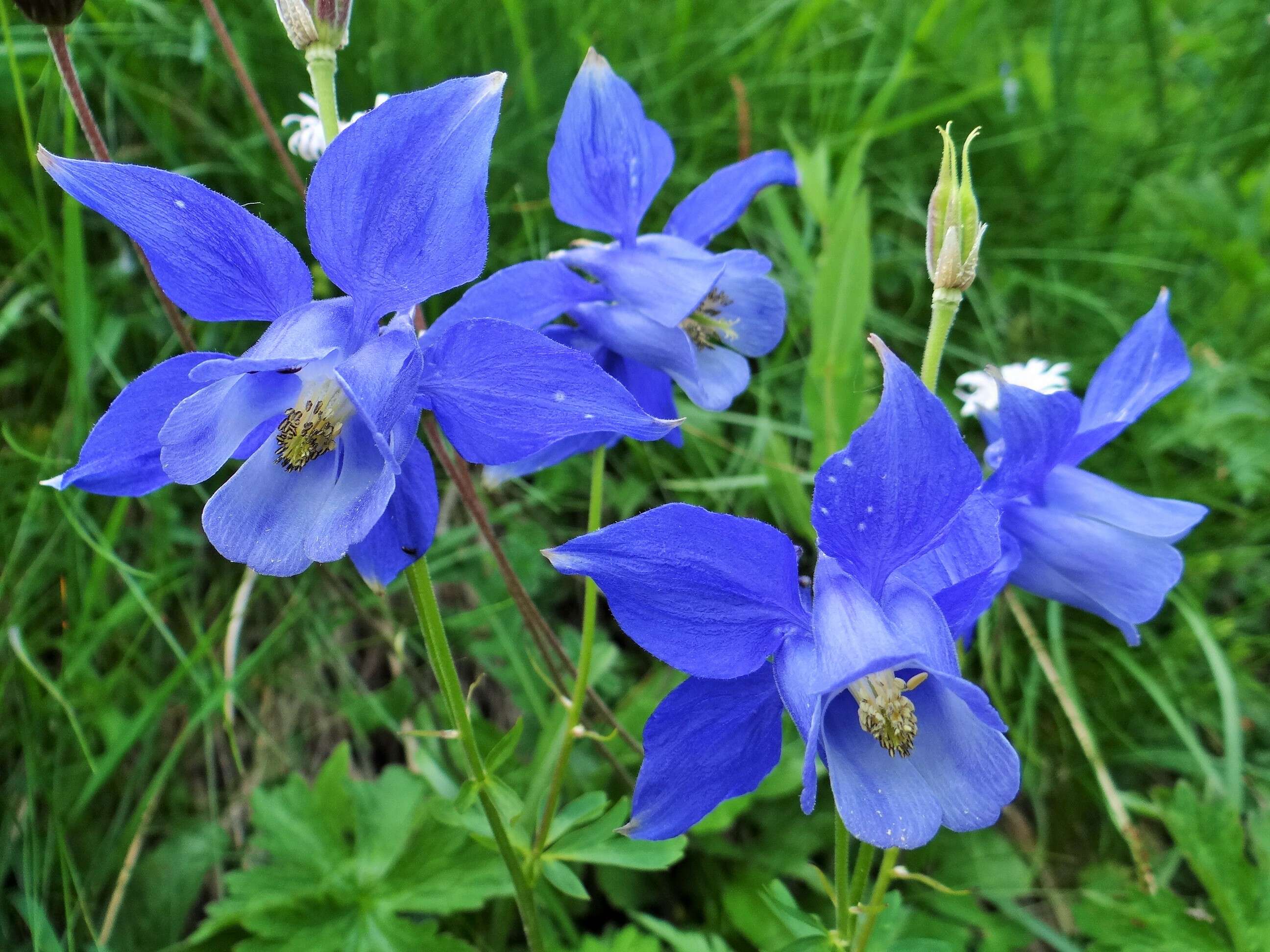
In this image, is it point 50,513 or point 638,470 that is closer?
point 50,513

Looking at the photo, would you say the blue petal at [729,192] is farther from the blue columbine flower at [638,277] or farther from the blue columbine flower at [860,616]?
the blue columbine flower at [860,616]

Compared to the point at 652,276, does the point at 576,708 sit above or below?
below

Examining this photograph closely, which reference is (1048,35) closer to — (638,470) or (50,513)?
(638,470)

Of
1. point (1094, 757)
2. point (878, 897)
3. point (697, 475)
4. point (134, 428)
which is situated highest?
point (134, 428)

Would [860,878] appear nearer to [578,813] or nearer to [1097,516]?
[578,813]

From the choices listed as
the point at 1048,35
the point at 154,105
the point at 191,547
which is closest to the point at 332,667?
the point at 191,547

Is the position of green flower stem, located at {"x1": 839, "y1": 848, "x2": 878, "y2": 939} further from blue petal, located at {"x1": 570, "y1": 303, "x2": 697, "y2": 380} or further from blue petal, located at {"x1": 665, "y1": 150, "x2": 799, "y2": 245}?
blue petal, located at {"x1": 665, "y1": 150, "x2": 799, "y2": 245}

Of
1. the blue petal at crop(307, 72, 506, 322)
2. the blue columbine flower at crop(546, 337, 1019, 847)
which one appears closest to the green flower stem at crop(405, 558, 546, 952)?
the blue columbine flower at crop(546, 337, 1019, 847)

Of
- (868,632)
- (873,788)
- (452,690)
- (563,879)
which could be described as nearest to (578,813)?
(563,879)
